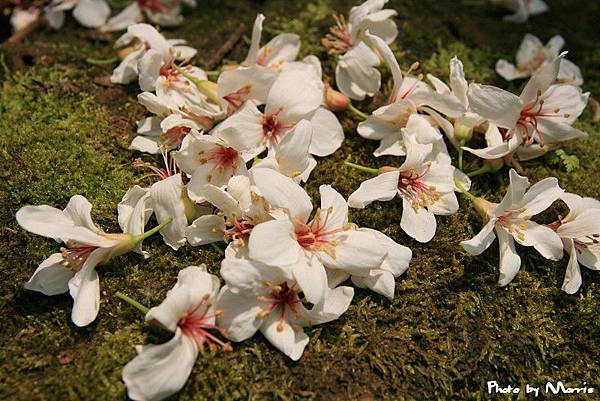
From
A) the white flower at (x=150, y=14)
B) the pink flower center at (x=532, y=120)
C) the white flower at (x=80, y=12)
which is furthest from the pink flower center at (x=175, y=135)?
the pink flower center at (x=532, y=120)

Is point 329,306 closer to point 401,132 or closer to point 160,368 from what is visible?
point 160,368

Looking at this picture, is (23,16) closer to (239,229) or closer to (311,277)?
(239,229)

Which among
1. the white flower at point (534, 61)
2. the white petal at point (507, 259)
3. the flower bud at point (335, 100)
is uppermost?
the flower bud at point (335, 100)

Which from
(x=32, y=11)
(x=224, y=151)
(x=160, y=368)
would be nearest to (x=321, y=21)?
(x=224, y=151)

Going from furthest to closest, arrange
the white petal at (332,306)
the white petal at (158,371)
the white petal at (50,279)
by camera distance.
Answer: the white petal at (50,279) → the white petal at (332,306) → the white petal at (158,371)

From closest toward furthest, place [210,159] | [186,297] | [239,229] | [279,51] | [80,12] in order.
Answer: [186,297] < [239,229] < [210,159] < [279,51] < [80,12]

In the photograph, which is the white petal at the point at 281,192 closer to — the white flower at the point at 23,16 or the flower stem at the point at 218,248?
the flower stem at the point at 218,248

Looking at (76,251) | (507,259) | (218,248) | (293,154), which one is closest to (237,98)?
(293,154)
